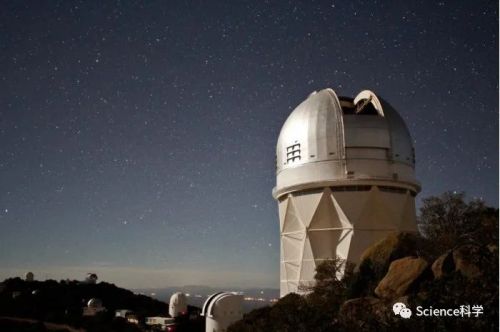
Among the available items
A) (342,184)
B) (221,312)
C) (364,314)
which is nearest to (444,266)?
(364,314)

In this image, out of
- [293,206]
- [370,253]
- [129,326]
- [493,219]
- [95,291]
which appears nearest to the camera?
[493,219]

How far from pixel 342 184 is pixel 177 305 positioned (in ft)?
76.0

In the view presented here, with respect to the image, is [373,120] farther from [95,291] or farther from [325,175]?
[95,291]

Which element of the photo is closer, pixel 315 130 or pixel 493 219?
pixel 493 219

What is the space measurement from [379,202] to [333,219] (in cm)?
298

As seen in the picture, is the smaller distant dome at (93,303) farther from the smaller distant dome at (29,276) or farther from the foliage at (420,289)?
the foliage at (420,289)

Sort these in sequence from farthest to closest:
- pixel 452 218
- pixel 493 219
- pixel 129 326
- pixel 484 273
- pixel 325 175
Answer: pixel 129 326 → pixel 325 175 → pixel 452 218 → pixel 493 219 → pixel 484 273

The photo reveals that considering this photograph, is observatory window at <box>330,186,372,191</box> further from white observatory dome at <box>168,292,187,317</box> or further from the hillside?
the hillside

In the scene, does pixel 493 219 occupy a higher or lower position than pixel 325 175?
lower

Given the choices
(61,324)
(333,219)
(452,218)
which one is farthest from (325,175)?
(61,324)

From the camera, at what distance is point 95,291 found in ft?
207

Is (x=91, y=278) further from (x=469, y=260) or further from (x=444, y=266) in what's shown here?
(x=469, y=260)

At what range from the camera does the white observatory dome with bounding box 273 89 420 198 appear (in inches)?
1139

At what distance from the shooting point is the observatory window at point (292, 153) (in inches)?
1192
